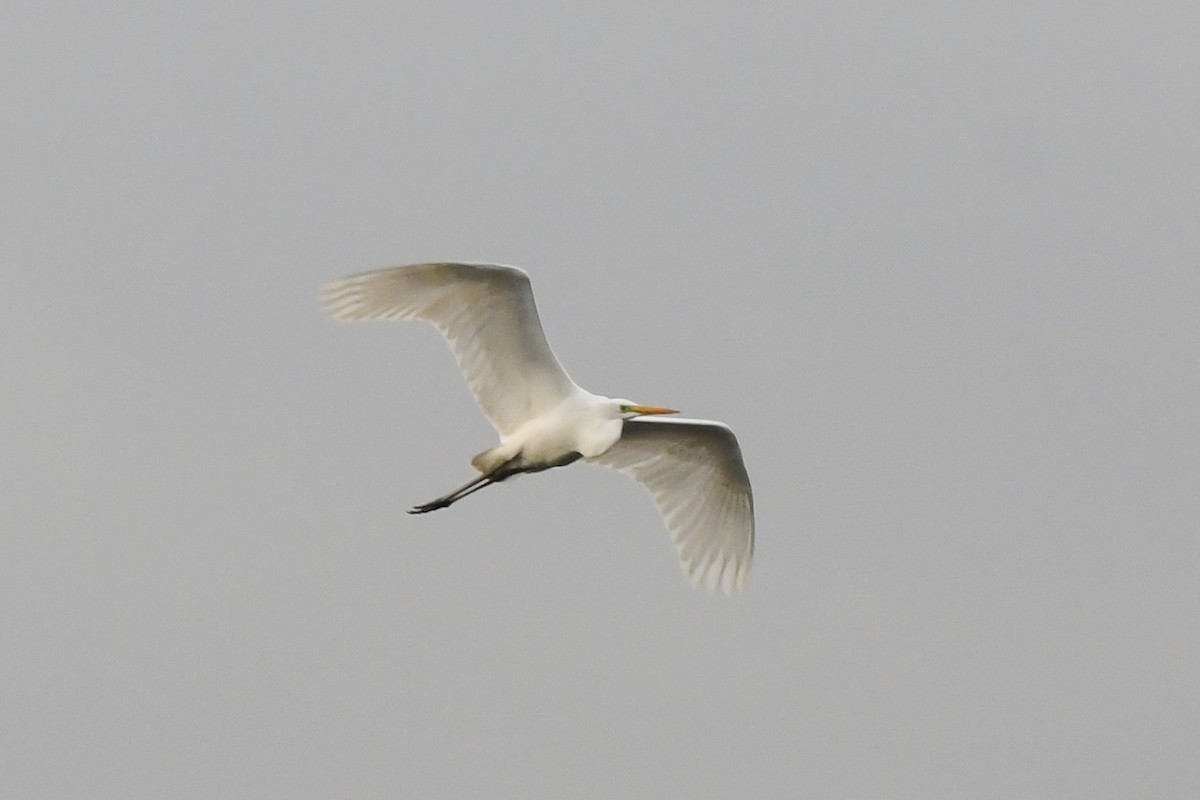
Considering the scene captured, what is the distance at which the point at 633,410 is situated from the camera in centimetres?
1942

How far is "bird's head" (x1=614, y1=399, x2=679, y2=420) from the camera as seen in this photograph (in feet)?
63.3

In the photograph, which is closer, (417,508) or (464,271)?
(464,271)

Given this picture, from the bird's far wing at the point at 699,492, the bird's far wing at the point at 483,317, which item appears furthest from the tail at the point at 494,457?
the bird's far wing at the point at 699,492

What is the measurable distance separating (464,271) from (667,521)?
4071mm

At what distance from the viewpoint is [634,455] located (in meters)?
20.9

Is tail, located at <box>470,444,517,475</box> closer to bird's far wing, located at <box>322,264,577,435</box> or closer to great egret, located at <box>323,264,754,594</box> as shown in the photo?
great egret, located at <box>323,264,754,594</box>

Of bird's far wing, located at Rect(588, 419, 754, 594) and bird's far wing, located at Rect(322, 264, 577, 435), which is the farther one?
bird's far wing, located at Rect(588, 419, 754, 594)

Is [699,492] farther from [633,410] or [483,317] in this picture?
[483,317]

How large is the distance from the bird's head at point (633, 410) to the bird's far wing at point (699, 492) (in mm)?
929

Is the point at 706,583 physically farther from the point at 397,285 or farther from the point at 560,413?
the point at 397,285

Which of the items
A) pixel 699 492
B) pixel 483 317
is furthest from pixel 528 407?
pixel 699 492

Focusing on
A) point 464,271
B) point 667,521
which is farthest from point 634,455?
point 464,271

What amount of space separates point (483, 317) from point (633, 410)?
1.76 meters

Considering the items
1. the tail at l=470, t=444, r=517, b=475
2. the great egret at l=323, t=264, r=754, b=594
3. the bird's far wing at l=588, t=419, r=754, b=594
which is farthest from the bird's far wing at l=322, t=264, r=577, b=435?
the bird's far wing at l=588, t=419, r=754, b=594
